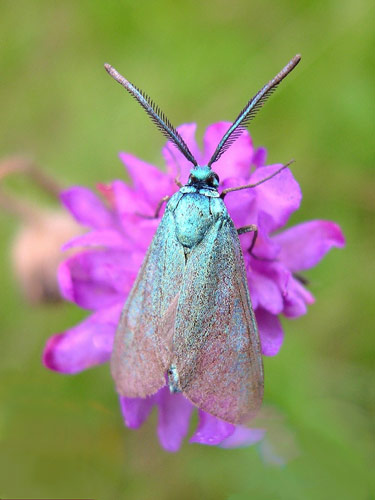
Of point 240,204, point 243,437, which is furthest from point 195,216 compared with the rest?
point 243,437

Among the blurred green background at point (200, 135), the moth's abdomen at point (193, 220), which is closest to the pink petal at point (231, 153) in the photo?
the moth's abdomen at point (193, 220)

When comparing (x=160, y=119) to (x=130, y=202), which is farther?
(x=130, y=202)

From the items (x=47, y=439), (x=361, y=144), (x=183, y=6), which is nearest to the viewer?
(x=47, y=439)

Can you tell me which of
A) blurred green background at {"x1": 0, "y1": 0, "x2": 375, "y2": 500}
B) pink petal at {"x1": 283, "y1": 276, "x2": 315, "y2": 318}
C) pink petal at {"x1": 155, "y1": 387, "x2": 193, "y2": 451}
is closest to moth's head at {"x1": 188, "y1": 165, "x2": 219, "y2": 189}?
pink petal at {"x1": 283, "y1": 276, "x2": 315, "y2": 318}

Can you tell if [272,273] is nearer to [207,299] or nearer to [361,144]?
[207,299]

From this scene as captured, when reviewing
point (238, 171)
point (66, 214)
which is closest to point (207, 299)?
point (238, 171)

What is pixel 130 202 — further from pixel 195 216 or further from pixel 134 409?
pixel 134 409
